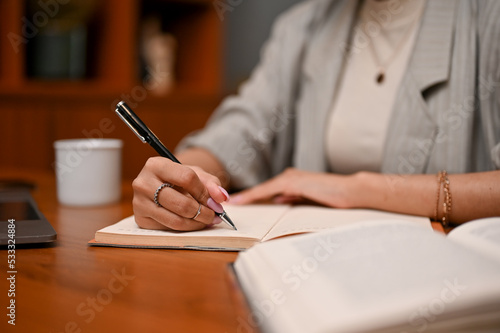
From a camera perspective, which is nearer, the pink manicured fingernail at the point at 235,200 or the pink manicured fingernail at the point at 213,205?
the pink manicured fingernail at the point at 213,205

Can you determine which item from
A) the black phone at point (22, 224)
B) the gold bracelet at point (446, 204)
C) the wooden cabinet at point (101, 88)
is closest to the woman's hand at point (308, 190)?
the gold bracelet at point (446, 204)

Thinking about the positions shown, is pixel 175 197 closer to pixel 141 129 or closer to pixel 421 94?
pixel 141 129

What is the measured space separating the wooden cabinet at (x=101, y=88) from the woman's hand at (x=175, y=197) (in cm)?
111

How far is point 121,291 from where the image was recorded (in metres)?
0.51

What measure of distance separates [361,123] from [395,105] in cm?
11

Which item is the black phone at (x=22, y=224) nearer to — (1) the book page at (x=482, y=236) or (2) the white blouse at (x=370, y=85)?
(1) the book page at (x=482, y=236)

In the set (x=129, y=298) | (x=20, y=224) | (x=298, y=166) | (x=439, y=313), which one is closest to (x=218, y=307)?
(x=129, y=298)

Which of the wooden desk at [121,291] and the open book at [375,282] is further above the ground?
the open book at [375,282]

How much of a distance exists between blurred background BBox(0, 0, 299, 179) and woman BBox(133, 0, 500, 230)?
2.84ft

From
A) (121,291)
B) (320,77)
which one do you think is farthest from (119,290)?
(320,77)

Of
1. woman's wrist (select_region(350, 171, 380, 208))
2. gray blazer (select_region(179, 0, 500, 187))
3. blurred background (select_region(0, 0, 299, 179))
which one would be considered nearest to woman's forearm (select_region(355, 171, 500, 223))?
woman's wrist (select_region(350, 171, 380, 208))

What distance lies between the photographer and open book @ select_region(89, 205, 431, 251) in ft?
2.19

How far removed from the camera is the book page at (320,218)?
709mm

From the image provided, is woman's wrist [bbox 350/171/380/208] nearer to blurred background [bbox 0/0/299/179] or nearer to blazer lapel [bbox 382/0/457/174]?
blazer lapel [bbox 382/0/457/174]
